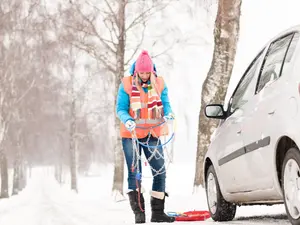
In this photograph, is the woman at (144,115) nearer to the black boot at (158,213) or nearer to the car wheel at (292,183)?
the black boot at (158,213)

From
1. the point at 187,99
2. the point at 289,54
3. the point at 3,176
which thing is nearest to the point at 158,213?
the point at 289,54

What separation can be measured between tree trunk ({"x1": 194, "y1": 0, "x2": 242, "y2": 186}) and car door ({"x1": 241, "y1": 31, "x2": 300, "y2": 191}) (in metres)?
5.97

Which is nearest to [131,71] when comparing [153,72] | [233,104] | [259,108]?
[153,72]

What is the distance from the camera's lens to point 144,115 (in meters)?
6.66

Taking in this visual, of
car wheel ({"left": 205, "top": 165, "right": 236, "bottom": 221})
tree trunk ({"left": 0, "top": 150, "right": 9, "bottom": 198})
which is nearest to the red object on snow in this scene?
car wheel ({"left": 205, "top": 165, "right": 236, "bottom": 221})

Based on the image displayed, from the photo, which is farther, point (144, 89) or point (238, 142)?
point (144, 89)

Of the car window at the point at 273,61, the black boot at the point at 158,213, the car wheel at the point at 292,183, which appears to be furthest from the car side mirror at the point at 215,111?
the car wheel at the point at 292,183

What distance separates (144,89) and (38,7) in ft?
69.3

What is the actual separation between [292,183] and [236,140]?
1422mm

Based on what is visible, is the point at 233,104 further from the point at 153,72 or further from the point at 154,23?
the point at 154,23

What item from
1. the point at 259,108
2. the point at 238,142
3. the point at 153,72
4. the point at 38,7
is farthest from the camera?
the point at 38,7

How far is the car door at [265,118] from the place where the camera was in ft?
15.7

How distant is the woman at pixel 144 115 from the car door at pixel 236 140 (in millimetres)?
701

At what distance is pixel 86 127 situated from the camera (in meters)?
44.3
